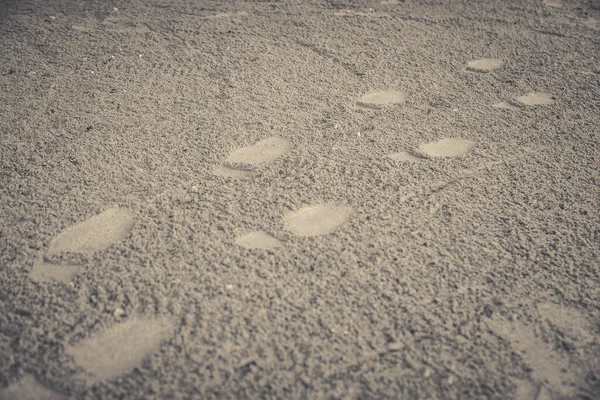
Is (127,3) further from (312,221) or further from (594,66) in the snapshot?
(594,66)

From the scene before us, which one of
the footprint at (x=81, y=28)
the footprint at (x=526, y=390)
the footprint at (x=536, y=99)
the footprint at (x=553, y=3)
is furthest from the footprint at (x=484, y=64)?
the footprint at (x=81, y=28)

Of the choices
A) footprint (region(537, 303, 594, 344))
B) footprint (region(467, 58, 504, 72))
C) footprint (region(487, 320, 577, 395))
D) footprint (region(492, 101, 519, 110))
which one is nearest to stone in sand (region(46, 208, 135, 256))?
footprint (region(487, 320, 577, 395))

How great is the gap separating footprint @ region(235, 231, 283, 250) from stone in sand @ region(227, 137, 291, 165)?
0.46m

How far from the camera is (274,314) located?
58.6 inches

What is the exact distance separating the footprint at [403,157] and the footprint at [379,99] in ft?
1.38

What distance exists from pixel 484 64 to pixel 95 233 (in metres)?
2.27

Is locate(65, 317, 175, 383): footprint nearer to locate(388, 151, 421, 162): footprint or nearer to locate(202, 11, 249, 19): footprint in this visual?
locate(388, 151, 421, 162): footprint

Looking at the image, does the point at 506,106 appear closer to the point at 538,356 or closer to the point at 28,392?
the point at 538,356

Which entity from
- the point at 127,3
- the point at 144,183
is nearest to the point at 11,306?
the point at 144,183

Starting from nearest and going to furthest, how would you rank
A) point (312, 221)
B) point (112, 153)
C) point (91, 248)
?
1. point (91, 248)
2. point (312, 221)
3. point (112, 153)

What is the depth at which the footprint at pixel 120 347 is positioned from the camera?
1.34 meters

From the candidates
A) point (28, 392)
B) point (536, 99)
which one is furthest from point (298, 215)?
point (536, 99)

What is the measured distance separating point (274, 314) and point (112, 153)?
1.13 m

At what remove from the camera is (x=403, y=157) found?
2.18 metres
